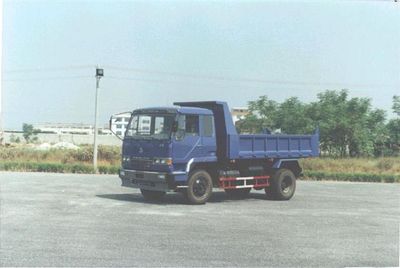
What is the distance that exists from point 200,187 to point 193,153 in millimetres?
911

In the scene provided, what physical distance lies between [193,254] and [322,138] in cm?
3531

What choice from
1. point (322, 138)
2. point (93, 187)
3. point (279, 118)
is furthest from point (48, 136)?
point (93, 187)

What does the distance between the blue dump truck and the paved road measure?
562 millimetres

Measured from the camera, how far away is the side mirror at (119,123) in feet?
46.2

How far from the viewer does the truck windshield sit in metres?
13.3

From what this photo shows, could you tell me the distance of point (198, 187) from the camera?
13.7 metres

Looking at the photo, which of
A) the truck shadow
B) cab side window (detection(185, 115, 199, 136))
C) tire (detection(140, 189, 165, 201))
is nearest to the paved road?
the truck shadow

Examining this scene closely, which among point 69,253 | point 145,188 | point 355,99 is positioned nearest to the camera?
point 69,253

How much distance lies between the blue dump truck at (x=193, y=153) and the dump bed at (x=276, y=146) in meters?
0.03

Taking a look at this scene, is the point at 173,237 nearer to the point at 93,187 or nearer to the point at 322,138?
the point at 93,187

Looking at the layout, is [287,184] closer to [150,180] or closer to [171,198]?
[171,198]

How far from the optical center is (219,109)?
14.4 metres

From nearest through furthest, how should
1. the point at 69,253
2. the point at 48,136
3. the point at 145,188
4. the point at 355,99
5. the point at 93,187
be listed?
1. the point at 69,253
2. the point at 145,188
3. the point at 93,187
4. the point at 355,99
5. the point at 48,136

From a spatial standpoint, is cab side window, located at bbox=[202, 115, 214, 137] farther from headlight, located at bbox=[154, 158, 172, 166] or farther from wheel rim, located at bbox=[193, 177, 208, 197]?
headlight, located at bbox=[154, 158, 172, 166]
